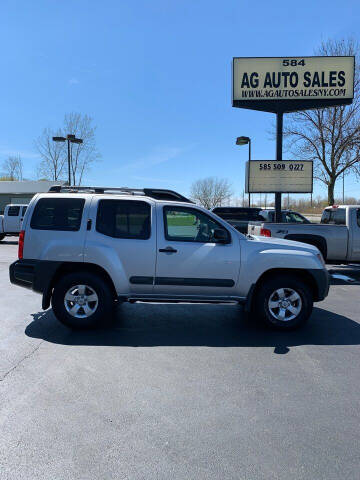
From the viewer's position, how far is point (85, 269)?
5219mm

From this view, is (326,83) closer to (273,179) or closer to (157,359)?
(273,179)

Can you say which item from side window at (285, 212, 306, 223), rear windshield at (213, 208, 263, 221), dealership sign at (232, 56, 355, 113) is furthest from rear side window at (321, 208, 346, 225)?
rear windshield at (213, 208, 263, 221)

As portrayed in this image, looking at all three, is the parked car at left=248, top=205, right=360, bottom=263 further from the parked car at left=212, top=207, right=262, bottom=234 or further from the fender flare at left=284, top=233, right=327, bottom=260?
the parked car at left=212, top=207, right=262, bottom=234

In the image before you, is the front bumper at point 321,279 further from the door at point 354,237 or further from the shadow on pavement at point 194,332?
the door at point 354,237

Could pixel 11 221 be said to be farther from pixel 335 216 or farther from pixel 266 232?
pixel 335 216

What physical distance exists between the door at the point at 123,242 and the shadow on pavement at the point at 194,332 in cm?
64

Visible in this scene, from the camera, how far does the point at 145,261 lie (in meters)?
5.12

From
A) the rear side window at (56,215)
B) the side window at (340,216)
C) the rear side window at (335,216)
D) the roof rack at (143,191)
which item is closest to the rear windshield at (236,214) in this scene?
the rear side window at (335,216)

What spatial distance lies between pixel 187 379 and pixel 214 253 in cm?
199

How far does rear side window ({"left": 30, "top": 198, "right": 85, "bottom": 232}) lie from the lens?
5.18m

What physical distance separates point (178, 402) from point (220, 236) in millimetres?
2533

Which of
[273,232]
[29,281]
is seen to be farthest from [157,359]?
[273,232]

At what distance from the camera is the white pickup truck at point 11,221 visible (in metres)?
17.8

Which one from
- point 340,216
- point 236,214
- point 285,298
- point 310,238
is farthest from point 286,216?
point 285,298
